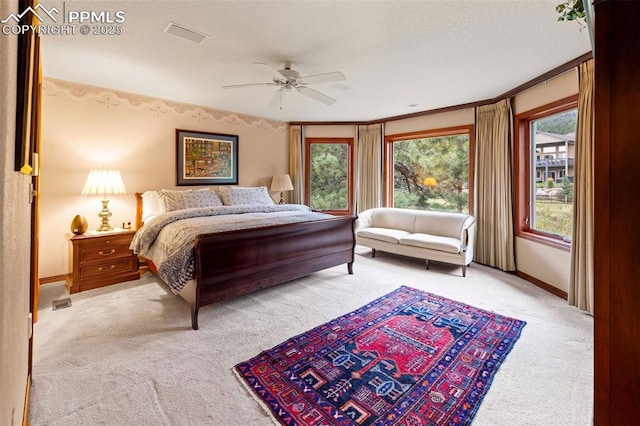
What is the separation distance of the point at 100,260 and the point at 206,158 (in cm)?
214

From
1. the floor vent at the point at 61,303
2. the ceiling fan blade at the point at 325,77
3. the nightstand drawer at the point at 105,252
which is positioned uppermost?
the ceiling fan blade at the point at 325,77

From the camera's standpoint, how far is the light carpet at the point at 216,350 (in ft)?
5.24

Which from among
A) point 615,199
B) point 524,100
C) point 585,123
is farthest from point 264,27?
point 524,100

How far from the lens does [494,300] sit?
311cm

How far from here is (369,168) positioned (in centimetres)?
582

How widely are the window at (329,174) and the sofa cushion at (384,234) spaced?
1.25 meters

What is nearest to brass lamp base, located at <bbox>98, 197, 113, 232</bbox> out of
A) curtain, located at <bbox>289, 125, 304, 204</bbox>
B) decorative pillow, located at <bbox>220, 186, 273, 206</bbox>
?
decorative pillow, located at <bbox>220, 186, 273, 206</bbox>

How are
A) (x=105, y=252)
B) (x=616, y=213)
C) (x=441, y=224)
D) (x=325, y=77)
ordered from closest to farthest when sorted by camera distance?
(x=616, y=213)
(x=325, y=77)
(x=105, y=252)
(x=441, y=224)

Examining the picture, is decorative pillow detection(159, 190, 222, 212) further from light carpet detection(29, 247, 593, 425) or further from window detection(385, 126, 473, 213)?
window detection(385, 126, 473, 213)

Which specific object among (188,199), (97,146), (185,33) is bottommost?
(188,199)

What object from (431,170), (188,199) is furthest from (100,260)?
(431,170)

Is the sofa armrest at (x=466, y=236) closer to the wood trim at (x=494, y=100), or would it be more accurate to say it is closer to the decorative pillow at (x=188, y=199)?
the wood trim at (x=494, y=100)

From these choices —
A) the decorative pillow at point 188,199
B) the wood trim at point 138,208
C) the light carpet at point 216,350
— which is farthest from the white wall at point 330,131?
the light carpet at point 216,350

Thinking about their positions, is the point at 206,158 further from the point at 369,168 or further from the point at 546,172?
the point at 546,172
